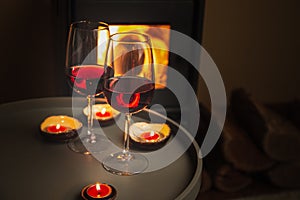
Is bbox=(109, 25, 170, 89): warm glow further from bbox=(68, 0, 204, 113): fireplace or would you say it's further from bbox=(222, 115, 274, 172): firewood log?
bbox=(222, 115, 274, 172): firewood log

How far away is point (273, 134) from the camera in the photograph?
1.84m

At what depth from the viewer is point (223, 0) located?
2.06m

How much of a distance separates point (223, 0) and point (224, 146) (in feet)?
2.23

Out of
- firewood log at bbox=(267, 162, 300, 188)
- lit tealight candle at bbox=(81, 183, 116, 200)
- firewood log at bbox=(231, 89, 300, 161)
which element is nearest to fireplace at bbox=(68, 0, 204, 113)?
firewood log at bbox=(231, 89, 300, 161)

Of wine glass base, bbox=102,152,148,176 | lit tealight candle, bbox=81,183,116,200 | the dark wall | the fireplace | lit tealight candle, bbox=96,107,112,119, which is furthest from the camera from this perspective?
the dark wall

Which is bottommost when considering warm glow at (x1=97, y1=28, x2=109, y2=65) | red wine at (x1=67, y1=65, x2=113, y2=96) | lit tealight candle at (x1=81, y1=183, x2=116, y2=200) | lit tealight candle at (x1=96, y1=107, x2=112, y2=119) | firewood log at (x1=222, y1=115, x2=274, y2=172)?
firewood log at (x1=222, y1=115, x2=274, y2=172)

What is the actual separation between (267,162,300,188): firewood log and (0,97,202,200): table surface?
983 mm

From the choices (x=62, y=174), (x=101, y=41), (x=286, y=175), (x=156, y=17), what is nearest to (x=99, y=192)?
(x=62, y=174)

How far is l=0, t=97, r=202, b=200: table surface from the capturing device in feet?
2.91

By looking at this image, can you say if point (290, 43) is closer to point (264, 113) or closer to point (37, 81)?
point (264, 113)

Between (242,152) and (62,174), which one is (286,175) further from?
(62,174)

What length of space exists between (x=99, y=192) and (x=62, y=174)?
0.12 metres

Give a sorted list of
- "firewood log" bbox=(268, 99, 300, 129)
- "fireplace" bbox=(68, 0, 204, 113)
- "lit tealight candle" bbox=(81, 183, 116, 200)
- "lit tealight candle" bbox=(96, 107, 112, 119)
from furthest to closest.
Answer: "firewood log" bbox=(268, 99, 300, 129) < "fireplace" bbox=(68, 0, 204, 113) < "lit tealight candle" bbox=(96, 107, 112, 119) < "lit tealight candle" bbox=(81, 183, 116, 200)

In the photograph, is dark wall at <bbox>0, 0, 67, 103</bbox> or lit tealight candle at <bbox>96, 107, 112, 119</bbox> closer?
lit tealight candle at <bbox>96, 107, 112, 119</bbox>
